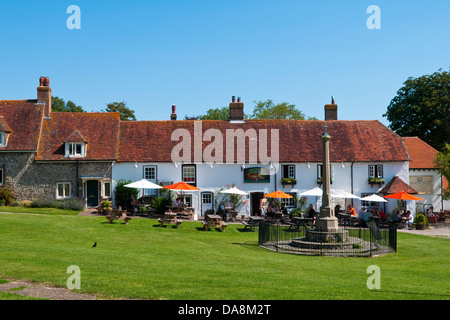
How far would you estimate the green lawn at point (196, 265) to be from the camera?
9672 millimetres

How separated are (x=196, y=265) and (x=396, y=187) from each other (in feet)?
78.5

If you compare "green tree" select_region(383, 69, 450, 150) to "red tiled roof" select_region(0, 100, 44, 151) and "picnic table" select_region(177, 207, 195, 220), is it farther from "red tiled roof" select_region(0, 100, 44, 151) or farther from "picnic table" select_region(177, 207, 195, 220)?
"red tiled roof" select_region(0, 100, 44, 151)

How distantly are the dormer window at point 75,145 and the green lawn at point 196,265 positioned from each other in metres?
9.94

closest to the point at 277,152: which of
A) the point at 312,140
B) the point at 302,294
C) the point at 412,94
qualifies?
the point at 312,140

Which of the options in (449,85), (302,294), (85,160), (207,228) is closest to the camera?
(302,294)

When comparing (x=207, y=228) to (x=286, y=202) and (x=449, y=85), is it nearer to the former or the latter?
(x=286, y=202)

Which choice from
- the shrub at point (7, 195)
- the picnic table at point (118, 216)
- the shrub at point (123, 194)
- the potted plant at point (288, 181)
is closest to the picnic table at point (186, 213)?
the picnic table at point (118, 216)

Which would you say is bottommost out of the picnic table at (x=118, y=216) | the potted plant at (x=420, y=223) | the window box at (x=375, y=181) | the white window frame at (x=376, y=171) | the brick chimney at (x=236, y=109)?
the potted plant at (x=420, y=223)

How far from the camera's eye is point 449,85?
143 ft

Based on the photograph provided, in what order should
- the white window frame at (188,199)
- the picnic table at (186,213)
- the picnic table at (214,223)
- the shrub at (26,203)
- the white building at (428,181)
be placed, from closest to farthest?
the picnic table at (214,223), the picnic table at (186,213), the shrub at (26,203), the white window frame at (188,199), the white building at (428,181)

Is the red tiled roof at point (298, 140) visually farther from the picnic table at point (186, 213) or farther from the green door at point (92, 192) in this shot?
the picnic table at point (186, 213)

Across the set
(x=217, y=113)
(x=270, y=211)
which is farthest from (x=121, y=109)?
(x=270, y=211)

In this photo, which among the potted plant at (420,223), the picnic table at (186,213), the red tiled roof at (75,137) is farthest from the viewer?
the red tiled roof at (75,137)

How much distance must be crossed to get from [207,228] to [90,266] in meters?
12.4
